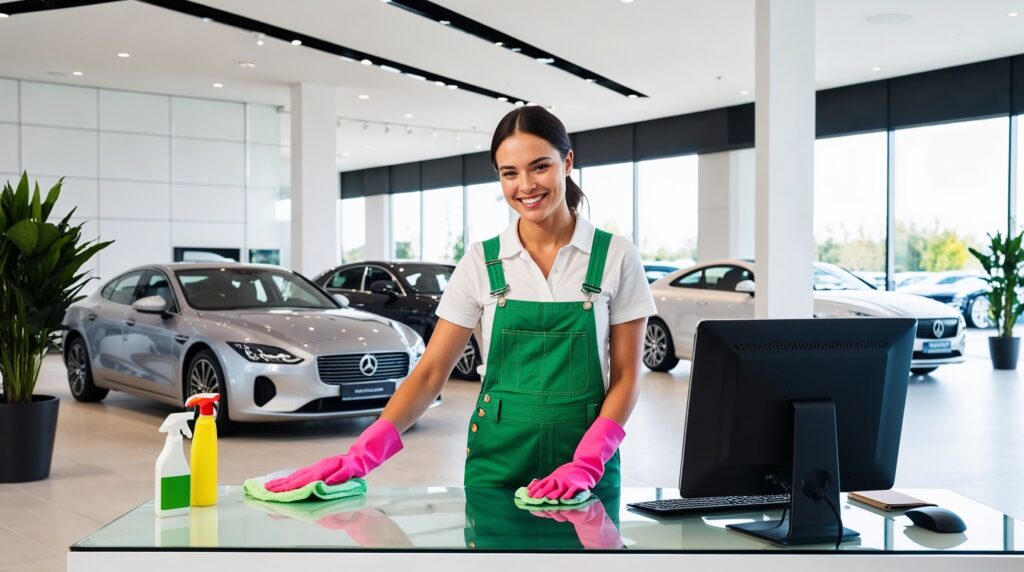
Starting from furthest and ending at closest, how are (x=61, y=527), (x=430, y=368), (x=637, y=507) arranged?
(x=61, y=527) → (x=430, y=368) → (x=637, y=507)

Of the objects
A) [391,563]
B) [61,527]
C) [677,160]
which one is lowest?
[61,527]

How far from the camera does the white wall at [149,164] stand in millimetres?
14023

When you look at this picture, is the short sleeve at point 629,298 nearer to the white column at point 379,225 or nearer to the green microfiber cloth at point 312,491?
the green microfiber cloth at point 312,491

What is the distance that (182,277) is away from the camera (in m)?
7.45

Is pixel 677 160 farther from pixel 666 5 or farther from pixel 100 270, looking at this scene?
pixel 100 270

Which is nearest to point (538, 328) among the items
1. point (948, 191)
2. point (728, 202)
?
point (948, 191)

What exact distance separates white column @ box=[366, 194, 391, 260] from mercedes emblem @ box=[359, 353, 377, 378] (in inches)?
746

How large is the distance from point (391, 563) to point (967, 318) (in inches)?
650

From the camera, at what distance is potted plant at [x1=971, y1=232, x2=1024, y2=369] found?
10734mm

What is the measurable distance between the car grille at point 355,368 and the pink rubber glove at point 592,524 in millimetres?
4590

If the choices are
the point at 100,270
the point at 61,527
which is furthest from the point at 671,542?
the point at 100,270

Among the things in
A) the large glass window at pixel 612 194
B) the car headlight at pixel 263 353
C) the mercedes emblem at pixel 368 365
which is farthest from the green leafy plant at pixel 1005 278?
the large glass window at pixel 612 194

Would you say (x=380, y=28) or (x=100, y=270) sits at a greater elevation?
(x=380, y=28)

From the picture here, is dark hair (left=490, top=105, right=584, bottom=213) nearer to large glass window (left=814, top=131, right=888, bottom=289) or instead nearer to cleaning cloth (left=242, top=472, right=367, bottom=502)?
cleaning cloth (left=242, top=472, right=367, bottom=502)
